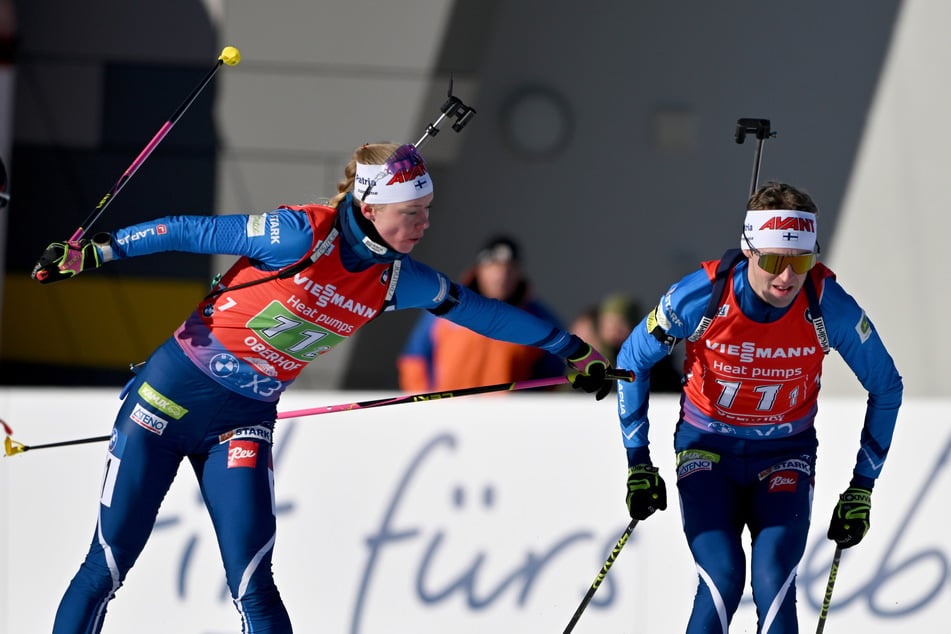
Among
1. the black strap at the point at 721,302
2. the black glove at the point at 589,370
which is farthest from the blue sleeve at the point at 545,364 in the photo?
the black strap at the point at 721,302

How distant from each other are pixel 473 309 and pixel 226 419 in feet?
2.80

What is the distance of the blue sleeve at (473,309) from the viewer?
420 cm

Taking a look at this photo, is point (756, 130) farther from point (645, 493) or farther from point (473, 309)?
point (645, 493)

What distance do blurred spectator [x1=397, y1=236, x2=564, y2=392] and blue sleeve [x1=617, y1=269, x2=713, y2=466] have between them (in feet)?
5.56

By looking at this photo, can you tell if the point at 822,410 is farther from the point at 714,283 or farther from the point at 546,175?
the point at 546,175

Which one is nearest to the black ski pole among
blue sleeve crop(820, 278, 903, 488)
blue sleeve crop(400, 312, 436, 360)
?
blue sleeve crop(820, 278, 903, 488)

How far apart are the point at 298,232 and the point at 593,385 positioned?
1.12 meters

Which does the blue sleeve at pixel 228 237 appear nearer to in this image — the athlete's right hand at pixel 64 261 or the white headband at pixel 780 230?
the athlete's right hand at pixel 64 261

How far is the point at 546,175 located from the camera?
10219 mm

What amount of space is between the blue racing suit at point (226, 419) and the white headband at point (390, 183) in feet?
0.25

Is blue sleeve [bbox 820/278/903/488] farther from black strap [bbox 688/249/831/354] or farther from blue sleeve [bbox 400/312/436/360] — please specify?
blue sleeve [bbox 400/312/436/360]

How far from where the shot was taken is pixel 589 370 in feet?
14.6

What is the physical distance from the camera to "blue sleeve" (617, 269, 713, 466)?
4.13 m

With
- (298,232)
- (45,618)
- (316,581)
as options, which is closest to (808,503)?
(298,232)
